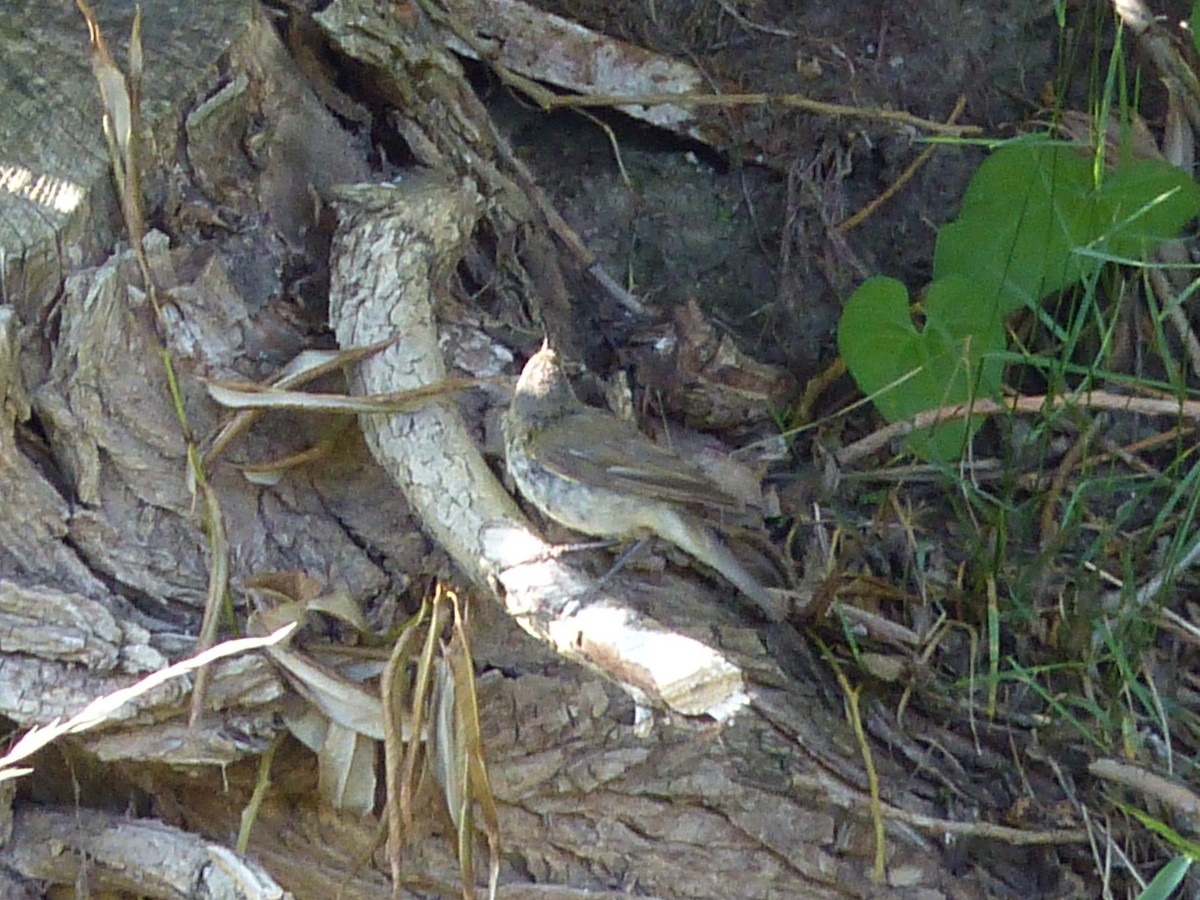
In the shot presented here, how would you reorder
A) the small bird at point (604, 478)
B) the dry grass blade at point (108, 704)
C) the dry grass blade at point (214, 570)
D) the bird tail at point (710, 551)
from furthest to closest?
the bird tail at point (710, 551), the small bird at point (604, 478), the dry grass blade at point (214, 570), the dry grass blade at point (108, 704)

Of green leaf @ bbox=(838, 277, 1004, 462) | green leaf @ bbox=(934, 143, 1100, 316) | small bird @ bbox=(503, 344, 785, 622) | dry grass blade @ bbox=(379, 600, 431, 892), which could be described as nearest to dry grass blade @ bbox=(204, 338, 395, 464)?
small bird @ bbox=(503, 344, 785, 622)

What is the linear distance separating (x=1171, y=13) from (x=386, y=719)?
2748 millimetres

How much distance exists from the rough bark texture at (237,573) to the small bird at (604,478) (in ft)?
0.38

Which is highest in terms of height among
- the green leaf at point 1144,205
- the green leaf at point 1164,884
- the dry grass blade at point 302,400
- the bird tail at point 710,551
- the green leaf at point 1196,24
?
the green leaf at point 1196,24

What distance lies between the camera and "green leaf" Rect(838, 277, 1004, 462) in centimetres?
328

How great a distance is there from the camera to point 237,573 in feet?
8.68

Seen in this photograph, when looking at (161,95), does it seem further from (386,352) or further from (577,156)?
(577,156)

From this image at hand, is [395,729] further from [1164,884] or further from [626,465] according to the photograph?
[1164,884]

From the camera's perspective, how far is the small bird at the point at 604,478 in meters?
2.86

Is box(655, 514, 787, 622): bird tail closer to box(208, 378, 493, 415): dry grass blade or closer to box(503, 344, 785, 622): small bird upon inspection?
box(503, 344, 785, 622): small bird

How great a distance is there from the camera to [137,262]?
103 inches

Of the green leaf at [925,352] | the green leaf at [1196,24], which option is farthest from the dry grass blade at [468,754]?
the green leaf at [1196,24]

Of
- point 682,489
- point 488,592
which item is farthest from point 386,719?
point 682,489

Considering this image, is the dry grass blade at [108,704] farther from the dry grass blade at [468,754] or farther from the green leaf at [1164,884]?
the green leaf at [1164,884]
